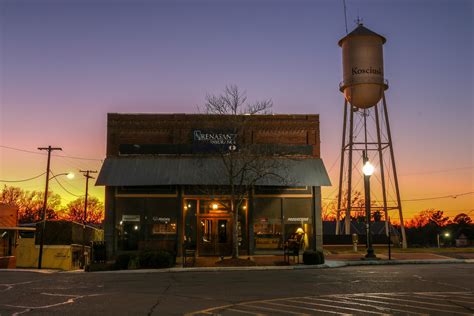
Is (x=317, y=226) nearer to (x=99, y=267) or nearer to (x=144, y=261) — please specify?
(x=144, y=261)

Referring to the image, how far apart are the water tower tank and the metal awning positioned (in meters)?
8.44

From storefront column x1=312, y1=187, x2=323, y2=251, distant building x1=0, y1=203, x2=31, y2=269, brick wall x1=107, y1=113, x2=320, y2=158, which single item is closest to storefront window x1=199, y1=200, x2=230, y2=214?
brick wall x1=107, y1=113, x2=320, y2=158

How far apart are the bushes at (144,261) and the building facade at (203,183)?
21.4 feet

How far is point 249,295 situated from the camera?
13.8 metres

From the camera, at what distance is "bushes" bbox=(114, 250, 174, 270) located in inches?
964

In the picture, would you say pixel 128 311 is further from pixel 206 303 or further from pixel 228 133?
pixel 228 133

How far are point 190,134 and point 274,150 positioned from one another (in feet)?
17.4

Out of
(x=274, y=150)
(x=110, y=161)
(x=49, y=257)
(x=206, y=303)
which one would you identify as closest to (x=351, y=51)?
(x=274, y=150)

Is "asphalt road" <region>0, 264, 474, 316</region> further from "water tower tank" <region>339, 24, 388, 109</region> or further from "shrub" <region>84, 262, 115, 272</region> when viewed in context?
"water tower tank" <region>339, 24, 388, 109</region>

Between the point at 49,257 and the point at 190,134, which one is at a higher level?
the point at 190,134

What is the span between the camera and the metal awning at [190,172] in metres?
30.9

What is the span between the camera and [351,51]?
38.3m

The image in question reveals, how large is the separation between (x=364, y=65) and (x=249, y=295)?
2777 centimetres

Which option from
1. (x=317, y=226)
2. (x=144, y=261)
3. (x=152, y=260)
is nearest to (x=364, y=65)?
(x=317, y=226)
